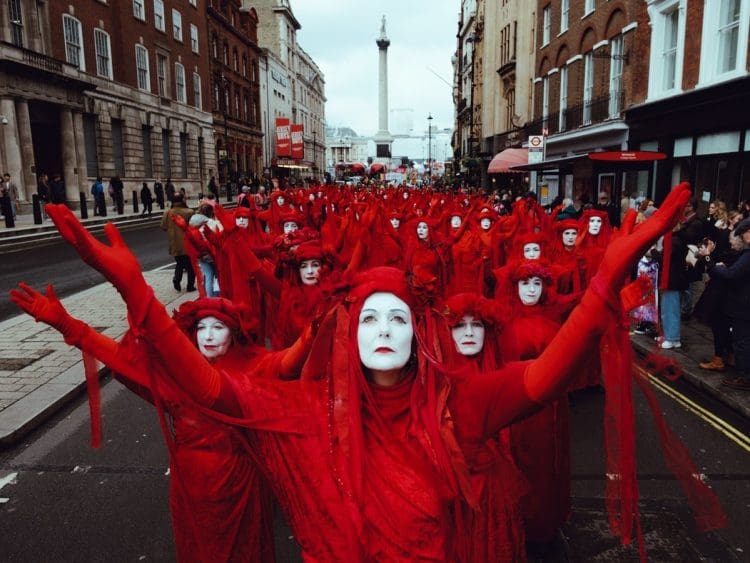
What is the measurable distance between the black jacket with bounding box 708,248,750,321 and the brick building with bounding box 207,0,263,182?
41119 millimetres

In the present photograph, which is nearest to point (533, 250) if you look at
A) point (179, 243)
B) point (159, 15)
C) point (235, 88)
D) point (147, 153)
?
point (179, 243)

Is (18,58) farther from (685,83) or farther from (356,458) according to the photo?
(356,458)

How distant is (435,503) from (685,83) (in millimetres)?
16862

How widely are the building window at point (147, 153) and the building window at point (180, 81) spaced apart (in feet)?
18.0

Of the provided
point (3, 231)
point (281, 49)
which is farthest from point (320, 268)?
point (281, 49)

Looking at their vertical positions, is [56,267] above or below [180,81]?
below

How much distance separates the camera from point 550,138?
26.2 m

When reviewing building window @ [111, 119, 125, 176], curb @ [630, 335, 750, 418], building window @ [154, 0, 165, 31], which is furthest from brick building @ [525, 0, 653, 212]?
building window @ [154, 0, 165, 31]

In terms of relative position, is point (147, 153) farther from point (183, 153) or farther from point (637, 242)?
point (637, 242)

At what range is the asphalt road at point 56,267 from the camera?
1185cm

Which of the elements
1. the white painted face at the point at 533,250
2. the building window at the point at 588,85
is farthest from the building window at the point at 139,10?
the white painted face at the point at 533,250

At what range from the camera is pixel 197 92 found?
43.0 meters

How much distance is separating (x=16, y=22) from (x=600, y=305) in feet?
97.0

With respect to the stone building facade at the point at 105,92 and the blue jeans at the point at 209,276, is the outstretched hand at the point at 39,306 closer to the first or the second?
the blue jeans at the point at 209,276
